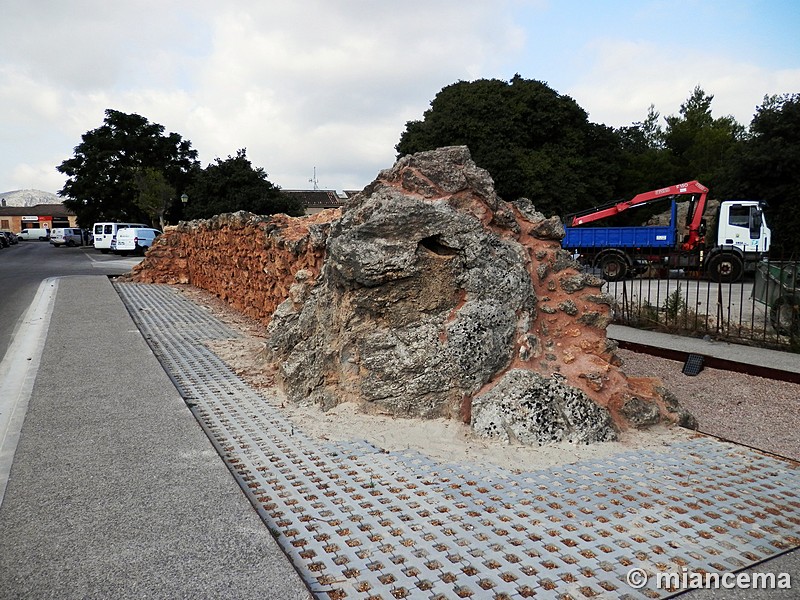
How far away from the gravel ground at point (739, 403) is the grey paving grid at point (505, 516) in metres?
0.99

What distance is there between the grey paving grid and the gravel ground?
3.24 feet

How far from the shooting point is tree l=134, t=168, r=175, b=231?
123 ft

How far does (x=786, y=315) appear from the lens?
26.6ft

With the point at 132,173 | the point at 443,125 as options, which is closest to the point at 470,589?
the point at 443,125

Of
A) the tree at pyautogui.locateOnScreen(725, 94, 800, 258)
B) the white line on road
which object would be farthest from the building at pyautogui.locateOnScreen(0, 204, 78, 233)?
the white line on road

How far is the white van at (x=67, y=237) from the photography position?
4266 centimetres

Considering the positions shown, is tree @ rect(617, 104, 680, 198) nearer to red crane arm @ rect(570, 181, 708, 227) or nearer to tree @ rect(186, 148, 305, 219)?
red crane arm @ rect(570, 181, 708, 227)

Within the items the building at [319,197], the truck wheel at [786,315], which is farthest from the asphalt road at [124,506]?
the building at [319,197]

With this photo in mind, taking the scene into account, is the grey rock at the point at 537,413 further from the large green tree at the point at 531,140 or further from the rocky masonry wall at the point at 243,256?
the large green tree at the point at 531,140

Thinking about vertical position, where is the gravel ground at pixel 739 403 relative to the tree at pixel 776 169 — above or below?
below

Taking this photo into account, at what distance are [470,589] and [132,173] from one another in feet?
143

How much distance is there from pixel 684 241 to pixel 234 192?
23928 millimetres

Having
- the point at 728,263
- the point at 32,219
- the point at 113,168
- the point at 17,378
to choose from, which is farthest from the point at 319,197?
the point at 17,378

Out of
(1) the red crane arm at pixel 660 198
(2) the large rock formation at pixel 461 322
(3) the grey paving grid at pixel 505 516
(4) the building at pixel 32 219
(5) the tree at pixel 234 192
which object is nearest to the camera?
(3) the grey paving grid at pixel 505 516
